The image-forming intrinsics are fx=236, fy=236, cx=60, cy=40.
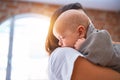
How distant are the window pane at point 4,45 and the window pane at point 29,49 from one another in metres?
0.12

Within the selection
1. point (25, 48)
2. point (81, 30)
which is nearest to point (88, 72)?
point (81, 30)

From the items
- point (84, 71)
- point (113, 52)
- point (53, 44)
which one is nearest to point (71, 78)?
point (84, 71)

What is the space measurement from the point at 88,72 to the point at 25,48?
3133 mm

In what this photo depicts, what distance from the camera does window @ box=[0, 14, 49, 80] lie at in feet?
11.5

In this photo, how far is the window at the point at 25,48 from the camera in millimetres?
3518

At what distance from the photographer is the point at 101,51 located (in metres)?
0.63

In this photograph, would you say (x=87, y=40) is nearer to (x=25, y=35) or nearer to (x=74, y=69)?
(x=74, y=69)

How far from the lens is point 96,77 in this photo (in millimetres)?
600

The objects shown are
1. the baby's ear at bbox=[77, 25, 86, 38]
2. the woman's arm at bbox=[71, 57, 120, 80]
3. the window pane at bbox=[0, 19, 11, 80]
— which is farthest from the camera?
the window pane at bbox=[0, 19, 11, 80]

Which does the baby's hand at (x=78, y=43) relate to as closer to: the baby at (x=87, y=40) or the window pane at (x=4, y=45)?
the baby at (x=87, y=40)

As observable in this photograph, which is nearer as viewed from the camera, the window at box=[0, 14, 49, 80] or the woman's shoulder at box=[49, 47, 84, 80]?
the woman's shoulder at box=[49, 47, 84, 80]

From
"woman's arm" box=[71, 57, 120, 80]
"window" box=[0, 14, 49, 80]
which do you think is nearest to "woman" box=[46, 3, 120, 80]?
"woman's arm" box=[71, 57, 120, 80]

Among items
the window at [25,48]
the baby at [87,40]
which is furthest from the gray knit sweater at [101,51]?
the window at [25,48]

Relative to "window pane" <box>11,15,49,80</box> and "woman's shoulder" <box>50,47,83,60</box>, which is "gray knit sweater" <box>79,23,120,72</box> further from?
"window pane" <box>11,15,49,80</box>
